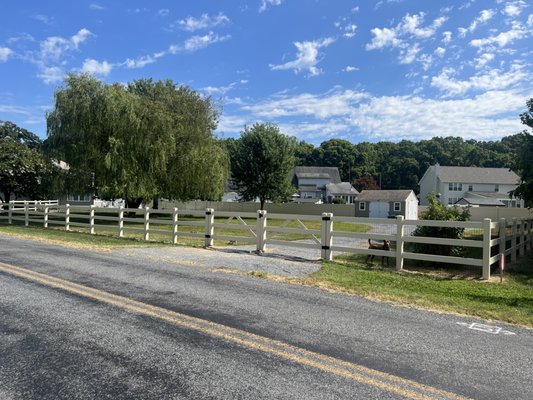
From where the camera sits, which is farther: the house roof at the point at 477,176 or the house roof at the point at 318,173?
the house roof at the point at 318,173

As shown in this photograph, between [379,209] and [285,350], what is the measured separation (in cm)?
4905

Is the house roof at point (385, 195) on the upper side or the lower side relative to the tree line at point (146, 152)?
lower

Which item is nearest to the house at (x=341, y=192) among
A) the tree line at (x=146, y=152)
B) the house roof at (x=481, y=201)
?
the house roof at (x=481, y=201)

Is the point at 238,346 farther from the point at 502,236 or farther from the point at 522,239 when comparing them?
the point at 522,239

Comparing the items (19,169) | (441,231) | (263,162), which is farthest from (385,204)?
(441,231)

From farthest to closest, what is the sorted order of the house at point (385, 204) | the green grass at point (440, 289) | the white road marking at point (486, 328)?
1. the house at point (385, 204)
2. the green grass at point (440, 289)
3. the white road marking at point (486, 328)

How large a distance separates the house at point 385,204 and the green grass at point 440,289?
40472 millimetres

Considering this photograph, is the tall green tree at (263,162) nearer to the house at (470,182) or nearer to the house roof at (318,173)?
the house at (470,182)

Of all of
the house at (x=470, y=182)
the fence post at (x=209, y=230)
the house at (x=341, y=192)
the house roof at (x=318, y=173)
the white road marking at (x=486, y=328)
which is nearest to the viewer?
the white road marking at (x=486, y=328)

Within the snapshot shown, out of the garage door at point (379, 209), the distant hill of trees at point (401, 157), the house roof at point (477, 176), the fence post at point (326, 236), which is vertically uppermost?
the distant hill of trees at point (401, 157)

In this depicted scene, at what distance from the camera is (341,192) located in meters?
74.4

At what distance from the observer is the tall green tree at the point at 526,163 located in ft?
56.2

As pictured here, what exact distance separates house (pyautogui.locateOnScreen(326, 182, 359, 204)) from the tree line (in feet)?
100

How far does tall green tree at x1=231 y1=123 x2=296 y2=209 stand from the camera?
43781 mm
